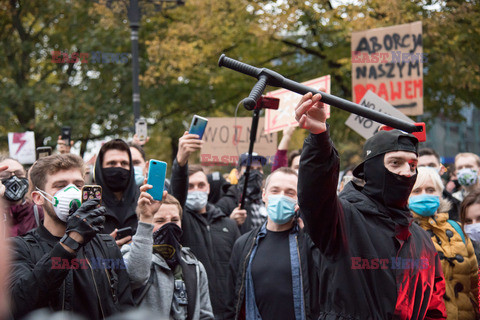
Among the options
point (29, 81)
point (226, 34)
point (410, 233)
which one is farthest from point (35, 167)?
point (29, 81)

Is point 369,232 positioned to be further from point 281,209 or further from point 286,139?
point 286,139

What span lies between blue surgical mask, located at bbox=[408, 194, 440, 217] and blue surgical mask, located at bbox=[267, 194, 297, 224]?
110cm

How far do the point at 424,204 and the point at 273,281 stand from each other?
5.03 ft

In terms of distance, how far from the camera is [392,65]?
9.17 metres

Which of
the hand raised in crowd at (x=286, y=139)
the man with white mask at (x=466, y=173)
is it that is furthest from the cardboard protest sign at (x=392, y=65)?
the hand raised in crowd at (x=286, y=139)

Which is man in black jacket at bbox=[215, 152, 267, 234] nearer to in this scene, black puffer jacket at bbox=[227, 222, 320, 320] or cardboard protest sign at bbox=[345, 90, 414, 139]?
black puffer jacket at bbox=[227, 222, 320, 320]

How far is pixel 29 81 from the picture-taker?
18.4 m

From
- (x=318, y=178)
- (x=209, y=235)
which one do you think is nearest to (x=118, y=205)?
(x=209, y=235)

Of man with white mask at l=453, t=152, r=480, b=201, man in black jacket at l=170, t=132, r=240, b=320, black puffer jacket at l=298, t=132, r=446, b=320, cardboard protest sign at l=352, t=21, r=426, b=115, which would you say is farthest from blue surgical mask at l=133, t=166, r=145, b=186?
cardboard protest sign at l=352, t=21, r=426, b=115

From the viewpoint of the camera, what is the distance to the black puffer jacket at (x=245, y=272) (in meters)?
4.61

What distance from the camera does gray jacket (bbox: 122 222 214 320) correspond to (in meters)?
4.18

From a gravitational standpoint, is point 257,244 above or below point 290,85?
below

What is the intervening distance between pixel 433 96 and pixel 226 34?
Result: 482 cm

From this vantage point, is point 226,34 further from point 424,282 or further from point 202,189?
point 424,282
